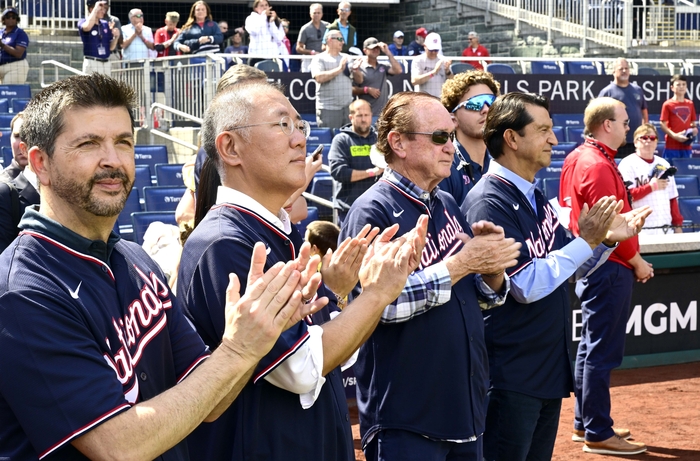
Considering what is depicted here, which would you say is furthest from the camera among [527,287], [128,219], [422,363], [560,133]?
[560,133]

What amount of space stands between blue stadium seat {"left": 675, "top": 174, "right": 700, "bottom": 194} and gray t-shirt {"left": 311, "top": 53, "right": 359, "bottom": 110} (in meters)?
4.34

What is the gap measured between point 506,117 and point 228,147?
1.91 metres

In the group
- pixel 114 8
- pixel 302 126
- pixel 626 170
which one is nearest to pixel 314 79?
pixel 626 170

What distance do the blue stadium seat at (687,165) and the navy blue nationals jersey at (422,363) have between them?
34.3 ft

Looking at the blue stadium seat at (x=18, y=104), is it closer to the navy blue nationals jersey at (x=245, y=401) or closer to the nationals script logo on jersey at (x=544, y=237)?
the nationals script logo on jersey at (x=544, y=237)

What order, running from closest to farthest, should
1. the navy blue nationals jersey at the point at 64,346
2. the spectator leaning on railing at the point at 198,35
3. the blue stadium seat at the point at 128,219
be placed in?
the navy blue nationals jersey at the point at 64,346, the blue stadium seat at the point at 128,219, the spectator leaning on railing at the point at 198,35

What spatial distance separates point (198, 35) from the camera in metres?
13.6

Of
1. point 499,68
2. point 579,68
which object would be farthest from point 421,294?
point 579,68

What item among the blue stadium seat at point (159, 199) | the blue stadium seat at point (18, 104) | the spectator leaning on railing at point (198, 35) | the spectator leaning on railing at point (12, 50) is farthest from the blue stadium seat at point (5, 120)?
the blue stadium seat at point (159, 199)

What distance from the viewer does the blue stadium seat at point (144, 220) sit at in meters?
7.49

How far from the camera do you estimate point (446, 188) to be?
4578mm

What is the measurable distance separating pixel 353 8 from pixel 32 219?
2366 cm

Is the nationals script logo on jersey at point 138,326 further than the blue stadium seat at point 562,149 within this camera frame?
No

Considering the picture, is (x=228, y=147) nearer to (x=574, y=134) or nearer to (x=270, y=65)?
(x=270, y=65)
